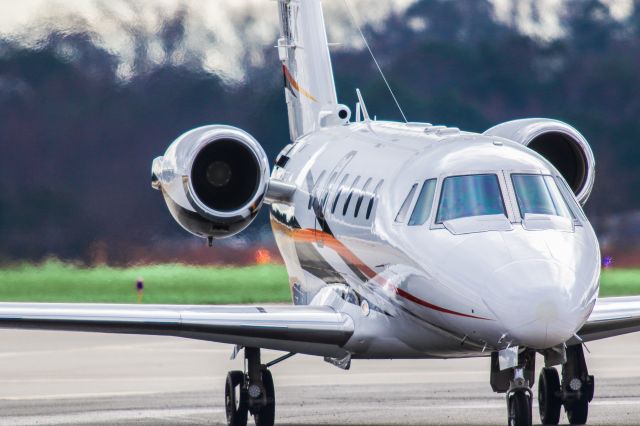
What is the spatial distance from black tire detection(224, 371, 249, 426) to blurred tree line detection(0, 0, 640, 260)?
911cm

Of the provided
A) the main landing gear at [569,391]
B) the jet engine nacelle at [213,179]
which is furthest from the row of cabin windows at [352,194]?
the main landing gear at [569,391]

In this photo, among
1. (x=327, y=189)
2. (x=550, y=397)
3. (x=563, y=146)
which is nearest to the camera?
(x=327, y=189)

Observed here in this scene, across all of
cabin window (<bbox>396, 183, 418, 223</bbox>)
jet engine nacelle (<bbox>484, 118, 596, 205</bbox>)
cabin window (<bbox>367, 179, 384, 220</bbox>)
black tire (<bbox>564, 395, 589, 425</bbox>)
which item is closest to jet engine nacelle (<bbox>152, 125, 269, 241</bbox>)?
cabin window (<bbox>367, 179, 384, 220</bbox>)

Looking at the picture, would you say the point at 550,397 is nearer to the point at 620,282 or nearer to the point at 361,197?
the point at 361,197

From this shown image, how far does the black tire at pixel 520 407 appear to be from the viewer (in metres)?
12.3

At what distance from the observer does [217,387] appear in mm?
19375

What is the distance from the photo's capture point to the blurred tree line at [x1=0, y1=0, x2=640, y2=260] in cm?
2525

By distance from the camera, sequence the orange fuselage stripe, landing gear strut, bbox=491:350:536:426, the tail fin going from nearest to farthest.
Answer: landing gear strut, bbox=491:350:536:426 < the orange fuselage stripe < the tail fin

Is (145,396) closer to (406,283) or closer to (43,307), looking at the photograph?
(43,307)

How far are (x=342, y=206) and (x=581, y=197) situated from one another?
2900mm

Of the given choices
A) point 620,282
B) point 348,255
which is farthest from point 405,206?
point 620,282

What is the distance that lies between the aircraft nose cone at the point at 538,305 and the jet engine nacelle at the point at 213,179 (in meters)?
4.93

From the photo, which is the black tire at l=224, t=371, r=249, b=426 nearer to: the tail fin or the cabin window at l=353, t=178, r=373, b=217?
the cabin window at l=353, t=178, r=373, b=217

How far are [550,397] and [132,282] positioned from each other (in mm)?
10260
